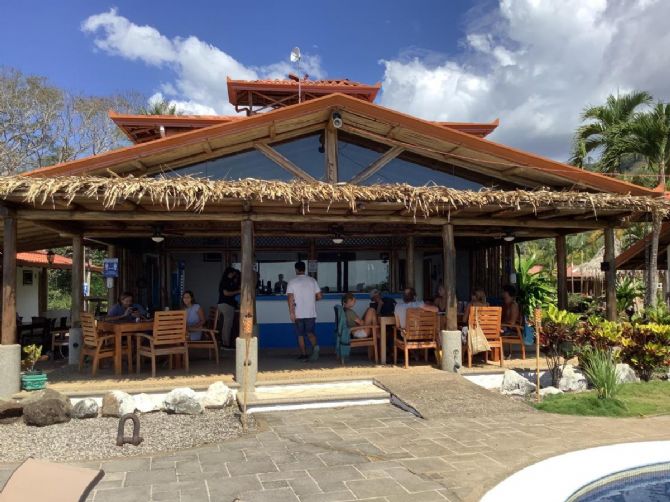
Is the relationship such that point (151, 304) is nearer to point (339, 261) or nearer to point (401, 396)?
point (339, 261)

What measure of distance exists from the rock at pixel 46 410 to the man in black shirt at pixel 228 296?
4.11 m

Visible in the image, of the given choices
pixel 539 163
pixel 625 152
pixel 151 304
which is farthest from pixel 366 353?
pixel 625 152

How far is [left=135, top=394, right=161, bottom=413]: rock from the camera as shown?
6.58 m

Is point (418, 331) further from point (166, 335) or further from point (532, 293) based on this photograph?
point (532, 293)

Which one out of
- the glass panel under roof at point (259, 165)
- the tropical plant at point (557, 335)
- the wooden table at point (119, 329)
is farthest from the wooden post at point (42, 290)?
the tropical plant at point (557, 335)

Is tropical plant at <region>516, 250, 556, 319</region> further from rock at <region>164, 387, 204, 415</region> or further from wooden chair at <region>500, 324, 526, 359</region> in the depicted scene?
rock at <region>164, 387, 204, 415</region>

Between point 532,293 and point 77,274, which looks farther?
point 532,293

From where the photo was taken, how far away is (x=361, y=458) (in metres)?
4.88

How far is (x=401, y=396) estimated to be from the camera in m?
6.80

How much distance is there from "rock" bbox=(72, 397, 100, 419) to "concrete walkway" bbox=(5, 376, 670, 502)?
173cm

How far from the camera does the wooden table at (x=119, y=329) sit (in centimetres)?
814

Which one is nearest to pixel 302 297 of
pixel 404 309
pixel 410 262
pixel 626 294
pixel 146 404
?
pixel 404 309

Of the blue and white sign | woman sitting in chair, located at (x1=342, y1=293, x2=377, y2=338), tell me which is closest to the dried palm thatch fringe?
woman sitting in chair, located at (x1=342, y1=293, x2=377, y2=338)

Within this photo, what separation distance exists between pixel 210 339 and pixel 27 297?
11.8m
